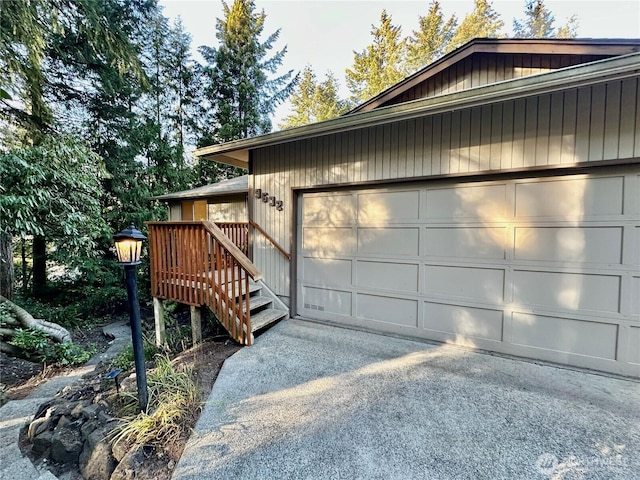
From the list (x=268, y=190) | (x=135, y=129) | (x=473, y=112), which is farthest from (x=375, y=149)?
(x=135, y=129)

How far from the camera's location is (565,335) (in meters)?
3.03

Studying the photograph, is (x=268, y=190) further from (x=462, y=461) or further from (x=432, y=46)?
(x=432, y=46)

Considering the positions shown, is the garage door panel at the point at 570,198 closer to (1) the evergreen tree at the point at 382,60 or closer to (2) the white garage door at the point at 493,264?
(2) the white garage door at the point at 493,264

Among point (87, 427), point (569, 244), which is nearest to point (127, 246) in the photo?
point (87, 427)

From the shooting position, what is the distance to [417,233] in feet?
12.3

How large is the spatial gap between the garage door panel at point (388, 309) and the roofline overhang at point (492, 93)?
2.25 meters

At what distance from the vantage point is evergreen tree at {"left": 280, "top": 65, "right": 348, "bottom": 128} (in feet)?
51.5

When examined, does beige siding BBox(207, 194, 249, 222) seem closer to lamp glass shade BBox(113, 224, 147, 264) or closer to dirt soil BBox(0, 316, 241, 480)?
dirt soil BBox(0, 316, 241, 480)

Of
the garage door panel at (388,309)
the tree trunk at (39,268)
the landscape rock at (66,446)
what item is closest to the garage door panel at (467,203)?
the garage door panel at (388,309)

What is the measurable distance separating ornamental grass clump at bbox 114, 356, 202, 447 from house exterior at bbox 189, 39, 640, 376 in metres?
2.20

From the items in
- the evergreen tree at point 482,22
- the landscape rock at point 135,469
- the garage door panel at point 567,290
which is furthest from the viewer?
the evergreen tree at point 482,22

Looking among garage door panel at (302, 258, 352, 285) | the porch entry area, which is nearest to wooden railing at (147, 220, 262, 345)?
the porch entry area

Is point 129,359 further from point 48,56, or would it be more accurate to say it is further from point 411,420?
point 48,56

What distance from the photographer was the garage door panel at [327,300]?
4270 mm
